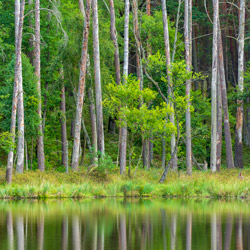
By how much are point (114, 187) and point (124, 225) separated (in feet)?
32.5

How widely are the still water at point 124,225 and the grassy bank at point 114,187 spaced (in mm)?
2572

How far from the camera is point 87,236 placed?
43.0 ft

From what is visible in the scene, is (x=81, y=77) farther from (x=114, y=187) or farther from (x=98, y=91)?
(x=114, y=187)

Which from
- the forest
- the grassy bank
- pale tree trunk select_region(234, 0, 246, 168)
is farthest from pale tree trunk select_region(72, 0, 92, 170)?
pale tree trunk select_region(234, 0, 246, 168)

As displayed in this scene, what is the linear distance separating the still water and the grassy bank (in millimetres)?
2572

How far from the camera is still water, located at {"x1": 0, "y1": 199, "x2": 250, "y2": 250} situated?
11992 mm

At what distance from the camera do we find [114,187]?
24.8 metres

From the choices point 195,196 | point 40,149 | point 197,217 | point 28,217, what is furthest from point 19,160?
point 197,217

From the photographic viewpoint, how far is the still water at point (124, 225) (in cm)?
1199

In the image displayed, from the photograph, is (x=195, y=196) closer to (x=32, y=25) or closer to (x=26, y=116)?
(x=26, y=116)

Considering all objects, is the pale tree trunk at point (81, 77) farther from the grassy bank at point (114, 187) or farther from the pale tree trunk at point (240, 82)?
the pale tree trunk at point (240, 82)

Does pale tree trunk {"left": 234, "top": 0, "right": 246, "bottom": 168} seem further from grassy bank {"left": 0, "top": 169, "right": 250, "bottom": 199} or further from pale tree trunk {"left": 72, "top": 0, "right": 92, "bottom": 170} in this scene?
pale tree trunk {"left": 72, "top": 0, "right": 92, "bottom": 170}

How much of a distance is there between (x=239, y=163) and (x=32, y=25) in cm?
1780

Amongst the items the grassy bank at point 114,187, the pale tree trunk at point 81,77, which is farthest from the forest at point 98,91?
the grassy bank at point 114,187
